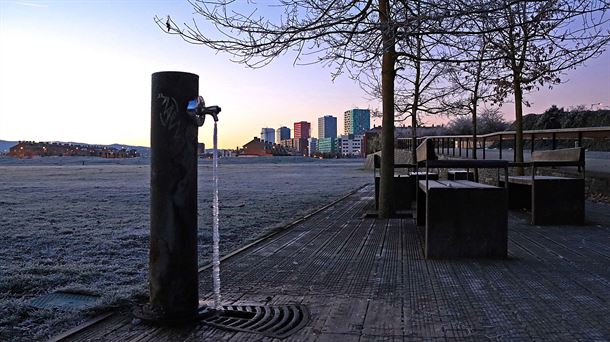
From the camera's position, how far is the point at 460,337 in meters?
3.11

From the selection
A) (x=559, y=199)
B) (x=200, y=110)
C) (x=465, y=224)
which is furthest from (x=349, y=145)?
(x=200, y=110)

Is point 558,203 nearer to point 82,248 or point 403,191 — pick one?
point 403,191

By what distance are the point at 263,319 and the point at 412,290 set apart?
1.34 m

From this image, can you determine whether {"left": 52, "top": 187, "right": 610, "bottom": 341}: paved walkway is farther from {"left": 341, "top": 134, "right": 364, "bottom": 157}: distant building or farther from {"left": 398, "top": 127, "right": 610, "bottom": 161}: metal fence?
{"left": 341, "top": 134, "right": 364, "bottom": 157}: distant building

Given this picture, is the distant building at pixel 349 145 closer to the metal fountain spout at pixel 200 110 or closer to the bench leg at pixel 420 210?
the bench leg at pixel 420 210

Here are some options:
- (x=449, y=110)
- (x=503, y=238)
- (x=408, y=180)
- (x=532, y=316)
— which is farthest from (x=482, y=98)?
(x=532, y=316)

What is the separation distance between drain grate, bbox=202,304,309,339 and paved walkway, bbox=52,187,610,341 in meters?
0.08

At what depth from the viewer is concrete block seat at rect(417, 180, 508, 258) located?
213 inches

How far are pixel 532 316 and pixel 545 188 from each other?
16.4ft

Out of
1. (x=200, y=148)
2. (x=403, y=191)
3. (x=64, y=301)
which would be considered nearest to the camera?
(x=200, y=148)

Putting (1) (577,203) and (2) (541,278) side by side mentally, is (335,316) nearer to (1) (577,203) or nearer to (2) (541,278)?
(2) (541,278)

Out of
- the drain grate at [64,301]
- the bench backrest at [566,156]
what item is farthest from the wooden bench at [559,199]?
the drain grate at [64,301]

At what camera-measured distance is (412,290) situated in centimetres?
420

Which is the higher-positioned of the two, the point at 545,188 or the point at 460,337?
the point at 545,188
